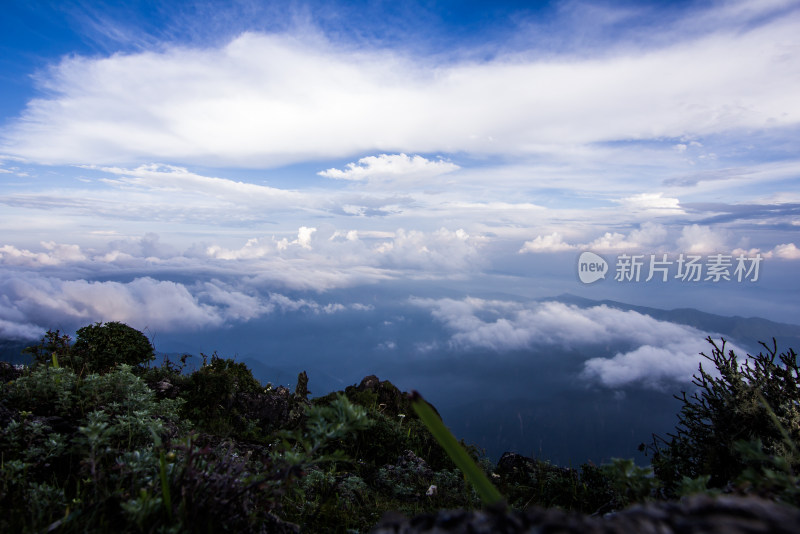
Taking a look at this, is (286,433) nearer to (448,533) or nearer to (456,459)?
(456,459)

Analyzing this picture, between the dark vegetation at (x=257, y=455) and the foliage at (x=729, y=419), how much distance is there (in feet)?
0.07

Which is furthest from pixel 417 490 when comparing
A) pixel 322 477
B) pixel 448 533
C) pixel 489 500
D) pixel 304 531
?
pixel 448 533

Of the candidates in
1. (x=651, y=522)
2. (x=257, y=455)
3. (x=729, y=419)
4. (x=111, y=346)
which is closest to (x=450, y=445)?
(x=651, y=522)

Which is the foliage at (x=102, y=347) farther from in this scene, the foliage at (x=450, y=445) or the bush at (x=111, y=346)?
the foliage at (x=450, y=445)

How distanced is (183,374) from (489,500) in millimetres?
8790

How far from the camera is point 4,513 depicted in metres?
3.01

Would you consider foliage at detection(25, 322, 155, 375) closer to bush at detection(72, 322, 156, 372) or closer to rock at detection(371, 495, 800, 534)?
bush at detection(72, 322, 156, 372)

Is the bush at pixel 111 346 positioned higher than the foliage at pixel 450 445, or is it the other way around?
the foliage at pixel 450 445

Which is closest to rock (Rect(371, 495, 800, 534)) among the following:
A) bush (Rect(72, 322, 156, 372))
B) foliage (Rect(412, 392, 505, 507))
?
foliage (Rect(412, 392, 505, 507))

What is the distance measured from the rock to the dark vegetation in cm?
97

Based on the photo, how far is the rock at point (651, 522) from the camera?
1.23 m

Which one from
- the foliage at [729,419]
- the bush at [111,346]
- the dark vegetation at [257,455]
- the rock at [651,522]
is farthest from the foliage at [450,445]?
the bush at [111,346]

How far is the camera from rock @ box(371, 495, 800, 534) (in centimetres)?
123

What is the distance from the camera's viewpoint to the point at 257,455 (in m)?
6.36
